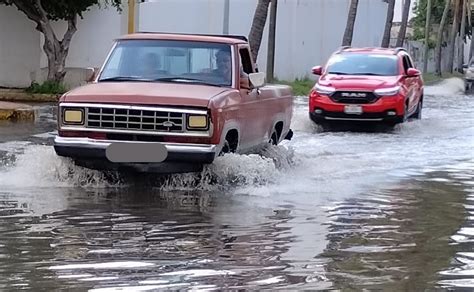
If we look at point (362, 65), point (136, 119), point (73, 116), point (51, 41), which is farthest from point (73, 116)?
point (51, 41)

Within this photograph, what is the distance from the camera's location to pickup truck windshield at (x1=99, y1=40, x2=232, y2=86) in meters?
11.7

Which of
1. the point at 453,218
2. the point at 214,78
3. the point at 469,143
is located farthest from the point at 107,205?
the point at 469,143

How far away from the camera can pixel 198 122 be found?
10609 mm

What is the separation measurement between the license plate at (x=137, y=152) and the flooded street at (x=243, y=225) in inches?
17.0

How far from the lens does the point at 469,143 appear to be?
18656 mm

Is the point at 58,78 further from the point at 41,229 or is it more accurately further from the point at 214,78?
the point at 41,229

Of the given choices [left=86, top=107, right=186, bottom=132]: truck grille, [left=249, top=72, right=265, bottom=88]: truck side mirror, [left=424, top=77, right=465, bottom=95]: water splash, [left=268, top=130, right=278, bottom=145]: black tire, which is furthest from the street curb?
[left=424, top=77, right=465, bottom=95]: water splash

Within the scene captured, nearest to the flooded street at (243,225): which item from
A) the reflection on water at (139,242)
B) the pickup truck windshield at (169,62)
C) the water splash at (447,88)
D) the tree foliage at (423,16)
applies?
the reflection on water at (139,242)

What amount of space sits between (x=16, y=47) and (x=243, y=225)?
66.0 feet

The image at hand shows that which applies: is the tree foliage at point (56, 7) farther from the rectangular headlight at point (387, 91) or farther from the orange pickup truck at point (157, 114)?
the orange pickup truck at point (157, 114)

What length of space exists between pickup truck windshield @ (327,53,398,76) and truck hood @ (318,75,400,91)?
26 cm

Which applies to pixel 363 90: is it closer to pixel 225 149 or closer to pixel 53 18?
pixel 225 149

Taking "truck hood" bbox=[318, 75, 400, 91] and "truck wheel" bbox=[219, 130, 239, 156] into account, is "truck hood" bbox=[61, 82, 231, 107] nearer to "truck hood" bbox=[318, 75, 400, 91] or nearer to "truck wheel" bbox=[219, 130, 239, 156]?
"truck wheel" bbox=[219, 130, 239, 156]

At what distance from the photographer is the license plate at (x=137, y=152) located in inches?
416
